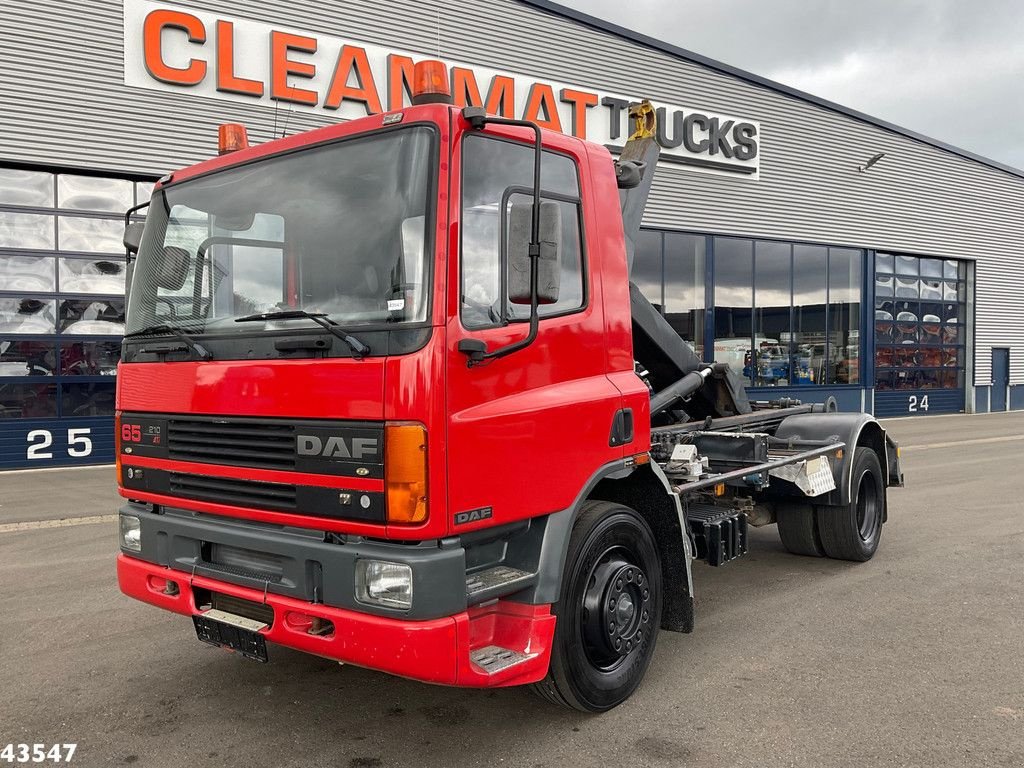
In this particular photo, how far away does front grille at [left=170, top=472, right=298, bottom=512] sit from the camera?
326 centimetres

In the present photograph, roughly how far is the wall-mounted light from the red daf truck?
21695mm

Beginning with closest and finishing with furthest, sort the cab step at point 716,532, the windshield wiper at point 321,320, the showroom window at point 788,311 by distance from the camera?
the windshield wiper at point 321,320
the cab step at point 716,532
the showroom window at point 788,311

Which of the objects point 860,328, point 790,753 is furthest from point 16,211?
point 860,328

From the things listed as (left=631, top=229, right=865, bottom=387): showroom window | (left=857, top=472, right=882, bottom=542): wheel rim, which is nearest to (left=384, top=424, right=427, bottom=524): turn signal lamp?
(left=857, top=472, right=882, bottom=542): wheel rim

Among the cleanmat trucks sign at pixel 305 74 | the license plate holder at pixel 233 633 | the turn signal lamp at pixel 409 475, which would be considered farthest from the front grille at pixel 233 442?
the cleanmat trucks sign at pixel 305 74

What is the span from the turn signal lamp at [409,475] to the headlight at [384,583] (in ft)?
0.61

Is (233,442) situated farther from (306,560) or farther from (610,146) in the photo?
(610,146)

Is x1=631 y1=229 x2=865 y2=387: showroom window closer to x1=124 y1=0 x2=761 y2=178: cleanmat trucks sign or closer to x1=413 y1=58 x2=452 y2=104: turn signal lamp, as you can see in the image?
x1=124 y1=0 x2=761 y2=178: cleanmat trucks sign

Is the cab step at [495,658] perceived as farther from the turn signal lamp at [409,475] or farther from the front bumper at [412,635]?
the turn signal lamp at [409,475]

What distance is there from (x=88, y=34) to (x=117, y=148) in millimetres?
1745

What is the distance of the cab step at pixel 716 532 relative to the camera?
15.4ft

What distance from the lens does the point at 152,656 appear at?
452 centimetres

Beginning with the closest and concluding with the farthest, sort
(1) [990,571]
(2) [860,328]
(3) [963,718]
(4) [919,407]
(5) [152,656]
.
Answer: (3) [963,718]
(5) [152,656]
(1) [990,571]
(2) [860,328]
(4) [919,407]

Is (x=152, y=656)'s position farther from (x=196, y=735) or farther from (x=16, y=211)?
(x=16, y=211)
